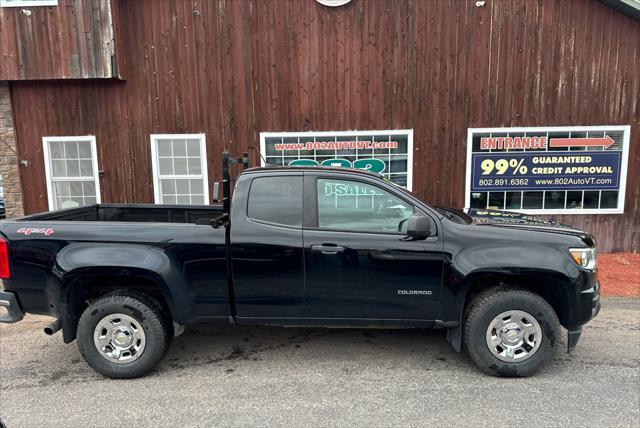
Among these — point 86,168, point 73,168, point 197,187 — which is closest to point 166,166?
point 197,187

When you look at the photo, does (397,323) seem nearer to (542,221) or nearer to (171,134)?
(542,221)

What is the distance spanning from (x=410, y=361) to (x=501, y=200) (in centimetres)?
520

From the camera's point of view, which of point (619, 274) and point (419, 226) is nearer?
point (419, 226)

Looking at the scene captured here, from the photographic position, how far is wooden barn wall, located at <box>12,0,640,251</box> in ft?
25.1

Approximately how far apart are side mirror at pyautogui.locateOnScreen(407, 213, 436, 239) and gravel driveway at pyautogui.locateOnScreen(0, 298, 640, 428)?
1258mm

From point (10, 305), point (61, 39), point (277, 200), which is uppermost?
point (61, 39)

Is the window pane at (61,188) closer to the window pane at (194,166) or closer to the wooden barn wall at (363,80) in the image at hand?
the wooden barn wall at (363,80)

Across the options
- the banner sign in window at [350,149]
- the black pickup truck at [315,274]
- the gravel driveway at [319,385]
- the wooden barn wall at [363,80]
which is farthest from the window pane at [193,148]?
the black pickup truck at [315,274]

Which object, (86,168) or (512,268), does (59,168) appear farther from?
(512,268)

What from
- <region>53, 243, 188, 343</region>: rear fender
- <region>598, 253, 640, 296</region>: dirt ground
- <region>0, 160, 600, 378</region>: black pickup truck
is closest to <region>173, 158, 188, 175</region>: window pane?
<region>0, 160, 600, 378</region>: black pickup truck

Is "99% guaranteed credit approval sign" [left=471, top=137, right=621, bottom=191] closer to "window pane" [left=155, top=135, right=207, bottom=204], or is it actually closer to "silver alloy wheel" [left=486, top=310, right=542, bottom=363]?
"silver alloy wheel" [left=486, top=310, right=542, bottom=363]

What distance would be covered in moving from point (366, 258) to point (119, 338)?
2263mm

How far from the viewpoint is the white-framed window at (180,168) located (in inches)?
318

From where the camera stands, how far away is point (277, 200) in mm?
3748
